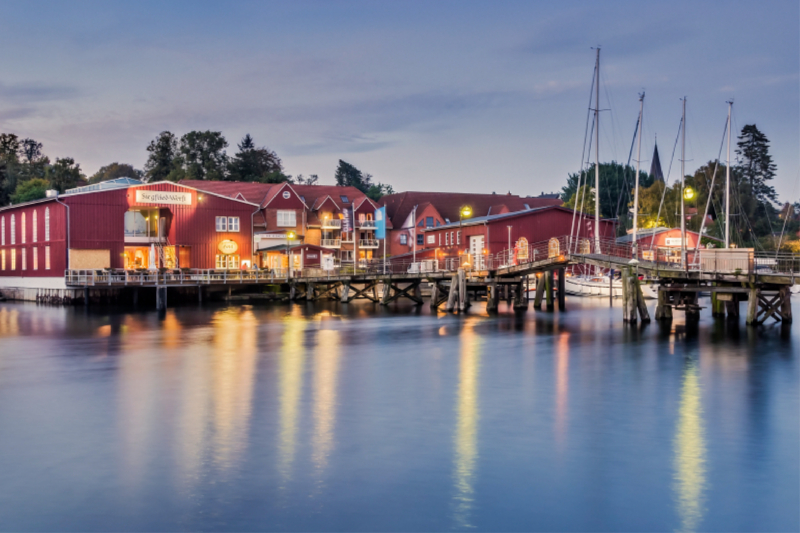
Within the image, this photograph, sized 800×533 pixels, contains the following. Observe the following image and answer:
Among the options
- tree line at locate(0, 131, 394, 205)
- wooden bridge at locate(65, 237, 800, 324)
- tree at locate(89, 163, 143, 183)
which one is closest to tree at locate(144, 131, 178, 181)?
tree line at locate(0, 131, 394, 205)

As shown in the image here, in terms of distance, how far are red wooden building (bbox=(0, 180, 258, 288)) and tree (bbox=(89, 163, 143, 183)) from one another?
76634 millimetres

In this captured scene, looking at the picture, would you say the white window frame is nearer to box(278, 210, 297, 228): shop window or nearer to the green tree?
box(278, 210, 297, 228): shop window

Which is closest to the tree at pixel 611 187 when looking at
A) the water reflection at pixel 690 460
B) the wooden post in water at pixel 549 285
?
the wooden post in water at pixel 549 285

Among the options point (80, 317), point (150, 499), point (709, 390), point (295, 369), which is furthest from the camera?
point (80, 317)

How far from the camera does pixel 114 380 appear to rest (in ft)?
79.3

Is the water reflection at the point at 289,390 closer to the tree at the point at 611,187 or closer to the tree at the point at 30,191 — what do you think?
the tree at the point at 611,187

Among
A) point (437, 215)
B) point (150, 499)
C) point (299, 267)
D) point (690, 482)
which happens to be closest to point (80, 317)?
point (299, 267)

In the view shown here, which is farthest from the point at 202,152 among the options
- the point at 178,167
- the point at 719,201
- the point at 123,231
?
the point at 719,201

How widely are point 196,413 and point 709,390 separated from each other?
14.7 meters

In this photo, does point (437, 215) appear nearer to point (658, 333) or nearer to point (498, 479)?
point (658, 333)

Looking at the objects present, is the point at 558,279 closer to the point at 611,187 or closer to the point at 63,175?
the point at 611,187

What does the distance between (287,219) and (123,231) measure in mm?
19860

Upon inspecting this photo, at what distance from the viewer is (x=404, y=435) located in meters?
17.0

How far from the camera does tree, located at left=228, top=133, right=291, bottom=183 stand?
354 feet
